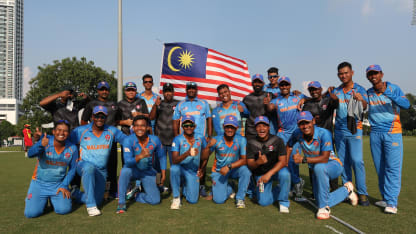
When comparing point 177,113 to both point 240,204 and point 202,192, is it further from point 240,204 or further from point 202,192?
point 240,204

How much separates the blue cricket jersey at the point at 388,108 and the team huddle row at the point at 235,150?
0.06 feet

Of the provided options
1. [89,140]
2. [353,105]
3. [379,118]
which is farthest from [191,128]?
[379,118]

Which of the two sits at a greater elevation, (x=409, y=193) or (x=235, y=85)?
(x=235, y=85)

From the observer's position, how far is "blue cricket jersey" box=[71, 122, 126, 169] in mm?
5562

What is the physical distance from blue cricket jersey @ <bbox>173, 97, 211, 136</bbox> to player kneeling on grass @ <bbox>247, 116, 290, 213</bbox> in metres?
1.47

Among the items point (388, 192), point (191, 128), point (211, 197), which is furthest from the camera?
point (211, 197)

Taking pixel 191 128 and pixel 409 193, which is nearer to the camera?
pixel 191 128

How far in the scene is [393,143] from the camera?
5164 mm

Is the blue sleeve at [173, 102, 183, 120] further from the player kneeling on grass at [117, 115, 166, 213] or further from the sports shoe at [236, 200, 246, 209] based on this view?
the sports shoe at [236, 200, 246, 209]

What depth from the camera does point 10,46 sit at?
15362 cm

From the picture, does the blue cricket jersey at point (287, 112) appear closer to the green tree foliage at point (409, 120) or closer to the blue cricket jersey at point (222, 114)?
the blue cricket jersey at point (222, 114)

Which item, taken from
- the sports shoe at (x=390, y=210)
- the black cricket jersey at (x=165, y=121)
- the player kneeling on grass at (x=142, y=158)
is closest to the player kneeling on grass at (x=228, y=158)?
the player kneeling on grass at (x=142, y=158)

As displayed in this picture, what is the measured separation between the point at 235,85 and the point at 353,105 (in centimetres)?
510

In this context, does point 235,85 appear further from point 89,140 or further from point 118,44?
point 118,44
